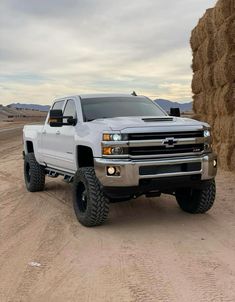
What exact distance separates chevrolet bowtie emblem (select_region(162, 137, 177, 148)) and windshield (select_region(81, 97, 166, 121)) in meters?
1.39

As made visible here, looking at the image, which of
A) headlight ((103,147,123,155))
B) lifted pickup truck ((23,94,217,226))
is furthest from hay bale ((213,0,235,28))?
headlight ((103,147,123,155))

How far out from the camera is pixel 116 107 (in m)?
8.51

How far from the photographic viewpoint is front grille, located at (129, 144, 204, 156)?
693cm

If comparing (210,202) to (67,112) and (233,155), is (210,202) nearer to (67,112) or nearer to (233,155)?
(67,112)

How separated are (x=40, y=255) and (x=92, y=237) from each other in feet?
3.39

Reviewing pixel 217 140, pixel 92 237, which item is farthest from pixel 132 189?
pixel 217 140

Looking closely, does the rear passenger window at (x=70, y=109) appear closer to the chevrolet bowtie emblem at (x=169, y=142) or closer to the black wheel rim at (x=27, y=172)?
the chevrolet bowtie emblem at (x=169, y=142)

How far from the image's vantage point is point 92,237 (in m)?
6.73

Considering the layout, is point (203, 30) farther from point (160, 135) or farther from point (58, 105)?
point (160, 135)

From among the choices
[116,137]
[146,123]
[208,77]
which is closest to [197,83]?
[208,77]

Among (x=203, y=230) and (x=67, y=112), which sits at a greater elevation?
(x=67, y=112)

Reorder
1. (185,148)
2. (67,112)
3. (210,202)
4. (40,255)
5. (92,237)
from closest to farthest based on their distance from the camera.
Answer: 1. (40,255)
2. (92,237)
3. (185,148)
4. (210,202)
5. (67,112)

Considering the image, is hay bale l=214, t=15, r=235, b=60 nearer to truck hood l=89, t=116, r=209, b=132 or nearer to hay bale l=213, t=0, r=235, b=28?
hay bale l=213, t=0, r=235, b=28

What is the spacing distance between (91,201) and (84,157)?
1.13 meters
